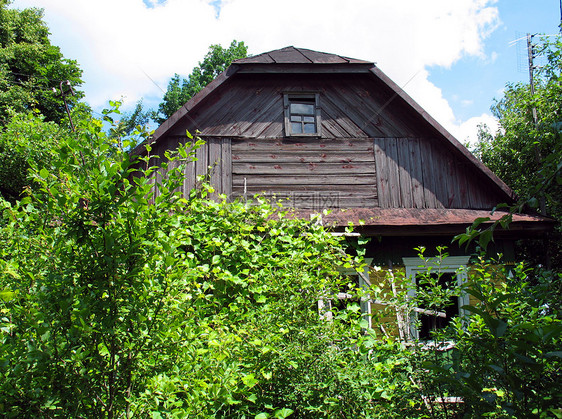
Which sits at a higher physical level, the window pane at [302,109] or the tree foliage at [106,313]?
the window pane at [302,109]

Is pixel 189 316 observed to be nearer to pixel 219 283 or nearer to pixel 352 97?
pixel 219 283

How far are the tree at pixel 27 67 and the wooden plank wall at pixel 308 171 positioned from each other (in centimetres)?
1348

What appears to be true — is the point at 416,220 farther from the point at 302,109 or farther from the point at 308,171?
the point at 302,109

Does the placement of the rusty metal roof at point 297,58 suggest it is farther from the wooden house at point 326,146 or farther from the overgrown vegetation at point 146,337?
the overgrown vegetation at point 146,337

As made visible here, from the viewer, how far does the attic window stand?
9383 mm

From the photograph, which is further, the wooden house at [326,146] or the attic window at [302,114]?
the attic window at [302,114]

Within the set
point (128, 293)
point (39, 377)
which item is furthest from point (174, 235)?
point (39, 377)

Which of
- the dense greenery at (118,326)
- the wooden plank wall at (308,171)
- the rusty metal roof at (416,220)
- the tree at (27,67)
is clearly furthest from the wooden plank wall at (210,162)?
the tree at (27,67)

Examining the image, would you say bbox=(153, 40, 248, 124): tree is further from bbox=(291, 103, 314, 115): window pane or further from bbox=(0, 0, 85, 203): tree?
bbox=(291, 103, 314, 115): window pane

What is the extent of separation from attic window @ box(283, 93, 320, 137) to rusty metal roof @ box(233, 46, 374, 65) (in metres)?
0.74

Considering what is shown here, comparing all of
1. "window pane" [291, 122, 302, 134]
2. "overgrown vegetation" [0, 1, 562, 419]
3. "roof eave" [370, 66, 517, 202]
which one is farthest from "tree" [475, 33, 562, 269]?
"overgrown vegetation" [0, 1, 562, 419]

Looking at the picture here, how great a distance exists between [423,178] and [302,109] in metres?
3.10

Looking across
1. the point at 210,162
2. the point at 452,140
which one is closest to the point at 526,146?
the point at 452,140

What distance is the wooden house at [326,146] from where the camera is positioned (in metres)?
8.91
